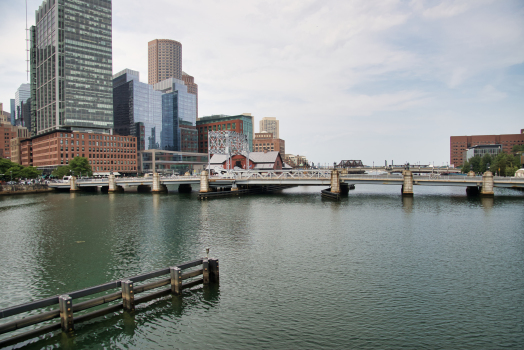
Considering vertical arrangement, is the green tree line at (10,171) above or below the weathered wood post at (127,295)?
→ above

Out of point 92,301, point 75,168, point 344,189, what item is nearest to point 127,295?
point 92,301

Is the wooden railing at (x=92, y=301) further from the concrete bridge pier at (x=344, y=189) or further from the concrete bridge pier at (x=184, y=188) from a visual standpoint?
the concrete bridge pier at (x=184, y=188)

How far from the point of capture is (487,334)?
17.5 metres

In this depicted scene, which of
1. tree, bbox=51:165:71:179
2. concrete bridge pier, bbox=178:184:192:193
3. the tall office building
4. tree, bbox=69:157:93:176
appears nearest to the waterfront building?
concrete bridge pier, bbox=178:184:192:193

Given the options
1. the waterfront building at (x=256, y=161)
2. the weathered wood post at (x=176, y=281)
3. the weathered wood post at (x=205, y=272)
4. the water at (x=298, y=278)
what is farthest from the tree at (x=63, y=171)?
the weathered wood post at (x=176, y=281)

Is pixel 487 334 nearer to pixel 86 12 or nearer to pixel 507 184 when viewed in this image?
pixel 507 184

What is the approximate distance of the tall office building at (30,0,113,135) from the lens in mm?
174125

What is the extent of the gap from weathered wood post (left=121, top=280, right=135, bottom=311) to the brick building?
166 metres

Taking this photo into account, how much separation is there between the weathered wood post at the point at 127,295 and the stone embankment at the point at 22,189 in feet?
370

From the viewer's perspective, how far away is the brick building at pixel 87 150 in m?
165

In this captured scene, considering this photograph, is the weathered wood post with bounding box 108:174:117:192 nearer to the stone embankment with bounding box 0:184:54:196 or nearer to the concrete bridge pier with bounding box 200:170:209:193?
the stone embankment with bounding box 0:184:54:196

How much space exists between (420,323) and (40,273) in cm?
2808

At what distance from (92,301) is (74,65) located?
7532 inches

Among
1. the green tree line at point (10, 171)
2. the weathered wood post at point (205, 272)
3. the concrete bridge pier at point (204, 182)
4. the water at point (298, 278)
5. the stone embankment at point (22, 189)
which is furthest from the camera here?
the green tree line at point (10, 171)
